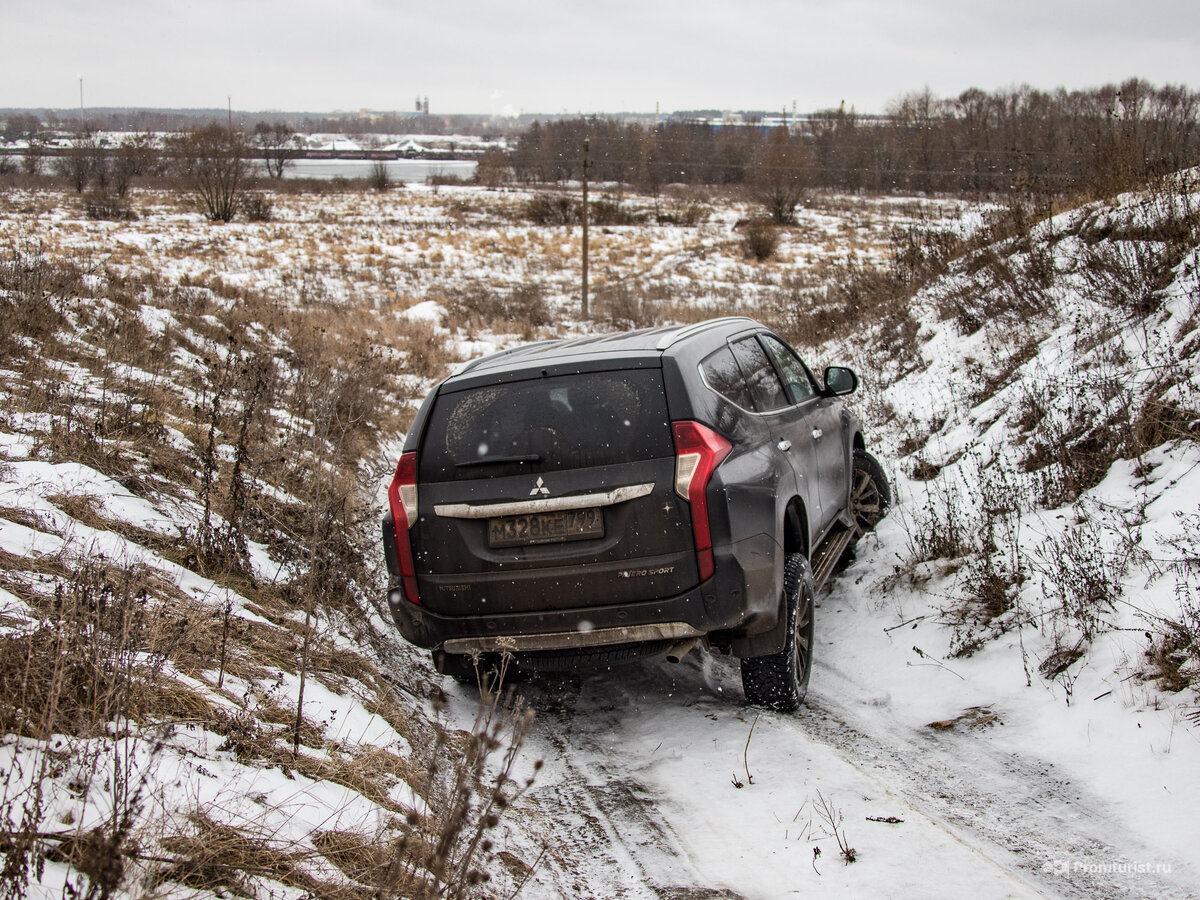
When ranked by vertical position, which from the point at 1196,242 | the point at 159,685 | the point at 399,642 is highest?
the point at 1196,242

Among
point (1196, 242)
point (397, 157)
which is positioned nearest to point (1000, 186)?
point (1196, 242)

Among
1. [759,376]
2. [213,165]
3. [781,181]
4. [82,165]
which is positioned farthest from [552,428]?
[82,165]

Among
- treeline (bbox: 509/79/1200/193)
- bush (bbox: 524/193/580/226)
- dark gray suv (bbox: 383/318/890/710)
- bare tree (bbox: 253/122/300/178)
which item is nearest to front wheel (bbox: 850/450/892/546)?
dark gray suv (bbox: 383/318/890/710)

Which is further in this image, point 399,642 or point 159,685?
point 399,642

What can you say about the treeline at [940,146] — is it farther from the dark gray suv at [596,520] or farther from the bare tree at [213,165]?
the bare tree at [213,165]

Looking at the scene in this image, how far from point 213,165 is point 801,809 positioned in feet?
163

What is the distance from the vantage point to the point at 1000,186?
16.1 metres

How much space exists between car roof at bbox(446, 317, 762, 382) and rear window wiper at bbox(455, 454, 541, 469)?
0.48 meters

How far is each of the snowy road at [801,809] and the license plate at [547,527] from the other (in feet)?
3.48

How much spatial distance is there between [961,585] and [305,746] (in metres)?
3.85

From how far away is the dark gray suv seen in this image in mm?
3734

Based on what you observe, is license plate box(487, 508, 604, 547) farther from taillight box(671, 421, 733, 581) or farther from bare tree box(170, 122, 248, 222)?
bare tree box(170, 122, 248, 222)

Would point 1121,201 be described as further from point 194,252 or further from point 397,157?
point 397,157

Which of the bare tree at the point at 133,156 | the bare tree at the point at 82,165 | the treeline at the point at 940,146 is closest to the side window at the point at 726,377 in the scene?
the treeline at the point at 940,146
